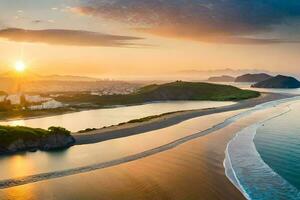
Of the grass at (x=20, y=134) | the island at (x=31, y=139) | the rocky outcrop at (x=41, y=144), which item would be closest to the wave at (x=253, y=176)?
the rocky outcrop at (x=41, y=144)

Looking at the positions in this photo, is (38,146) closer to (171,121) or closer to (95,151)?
(95,151)

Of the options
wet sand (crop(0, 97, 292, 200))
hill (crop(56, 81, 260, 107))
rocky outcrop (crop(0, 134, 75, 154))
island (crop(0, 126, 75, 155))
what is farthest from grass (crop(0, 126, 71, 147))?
hill (crop(56, 81, 260, 107))

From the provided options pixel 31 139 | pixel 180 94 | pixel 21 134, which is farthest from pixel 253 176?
pixel 180 94

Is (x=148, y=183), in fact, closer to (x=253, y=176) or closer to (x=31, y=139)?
(x=253, y=176)

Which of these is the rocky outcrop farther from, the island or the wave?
the wave

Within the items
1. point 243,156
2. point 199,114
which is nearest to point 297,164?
point 243,156

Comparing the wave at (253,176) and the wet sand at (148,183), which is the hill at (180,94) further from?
the wet sand at (148,183)
